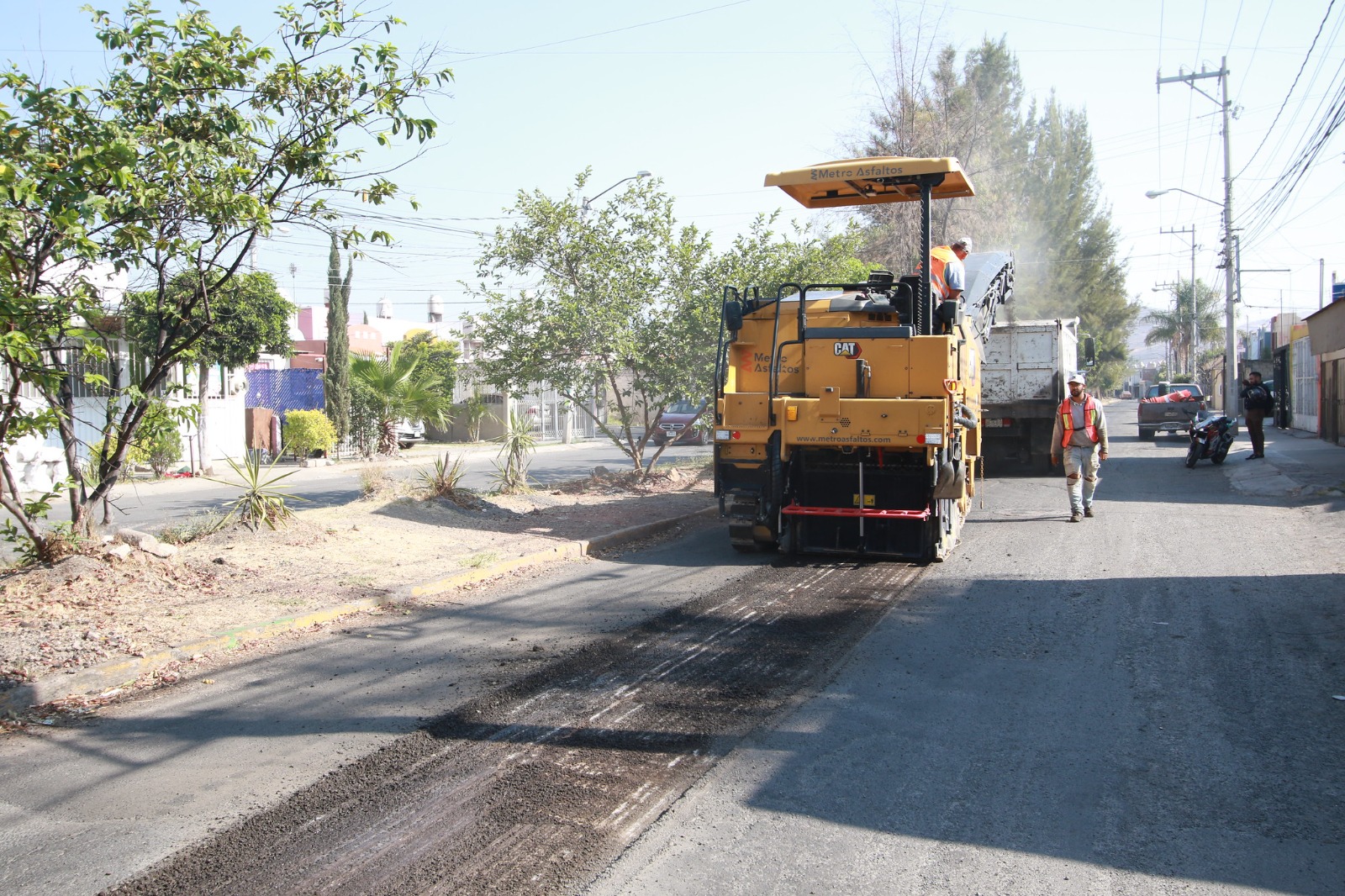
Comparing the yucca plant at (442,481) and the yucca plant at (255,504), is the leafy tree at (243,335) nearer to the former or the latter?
the yucca plant at (442,481)

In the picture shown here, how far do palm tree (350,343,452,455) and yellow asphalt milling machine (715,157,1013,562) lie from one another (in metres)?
12.5

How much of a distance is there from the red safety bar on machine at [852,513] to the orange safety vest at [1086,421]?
4.17 meters

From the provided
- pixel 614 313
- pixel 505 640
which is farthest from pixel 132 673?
pixel 614 313

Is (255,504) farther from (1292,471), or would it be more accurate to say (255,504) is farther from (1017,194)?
(1017,194)

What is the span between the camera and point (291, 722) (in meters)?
5.16

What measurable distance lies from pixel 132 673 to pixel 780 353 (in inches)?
248

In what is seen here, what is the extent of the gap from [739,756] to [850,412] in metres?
5.14

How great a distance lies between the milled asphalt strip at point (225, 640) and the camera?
5.49 m

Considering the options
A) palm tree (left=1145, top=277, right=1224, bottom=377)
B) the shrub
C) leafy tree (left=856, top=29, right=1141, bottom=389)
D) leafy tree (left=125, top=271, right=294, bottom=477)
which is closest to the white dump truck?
leafy tree (left=856, top=29, right=1141, bottom=389)

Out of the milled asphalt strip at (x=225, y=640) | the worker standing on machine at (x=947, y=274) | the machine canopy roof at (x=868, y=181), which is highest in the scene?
the machine canopy roof at (x=868, y=181)

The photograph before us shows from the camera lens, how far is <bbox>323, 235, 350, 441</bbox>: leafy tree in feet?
88.6

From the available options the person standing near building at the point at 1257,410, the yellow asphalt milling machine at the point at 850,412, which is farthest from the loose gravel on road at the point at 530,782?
the person standing near building at the point at 1257,410

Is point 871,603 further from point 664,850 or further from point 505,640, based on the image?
point 664,850

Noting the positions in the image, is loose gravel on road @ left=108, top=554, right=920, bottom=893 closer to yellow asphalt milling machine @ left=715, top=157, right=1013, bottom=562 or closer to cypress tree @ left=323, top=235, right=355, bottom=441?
yellow asphalt milling machine @ left=715, top=157, right=1013, bottom=562
